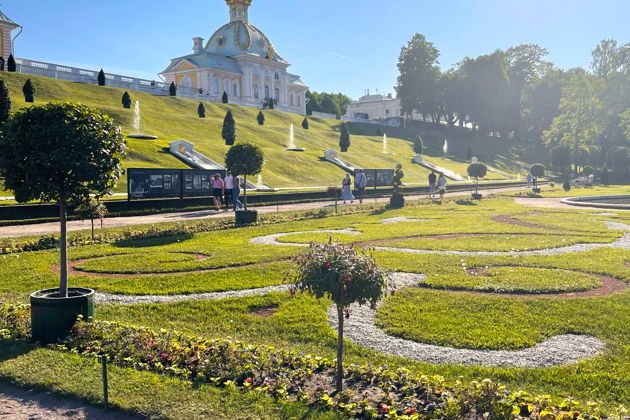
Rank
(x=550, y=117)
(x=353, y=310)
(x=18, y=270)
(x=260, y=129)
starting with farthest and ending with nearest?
(x=550, y=117), (x=260, y=129), (x=18, y=270), (x=353, y=310)

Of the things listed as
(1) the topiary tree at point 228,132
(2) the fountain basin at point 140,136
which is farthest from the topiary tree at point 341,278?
(1) the topiary tree at point 228,132

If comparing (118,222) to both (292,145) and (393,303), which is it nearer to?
(393,303)

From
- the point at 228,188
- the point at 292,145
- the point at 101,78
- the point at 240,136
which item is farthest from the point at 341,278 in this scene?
the point at 101,78

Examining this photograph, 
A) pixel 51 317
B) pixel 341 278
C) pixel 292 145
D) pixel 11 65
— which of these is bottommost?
pixel 51 317

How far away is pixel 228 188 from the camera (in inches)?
941

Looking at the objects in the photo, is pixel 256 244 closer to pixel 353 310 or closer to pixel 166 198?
pixel 353 310

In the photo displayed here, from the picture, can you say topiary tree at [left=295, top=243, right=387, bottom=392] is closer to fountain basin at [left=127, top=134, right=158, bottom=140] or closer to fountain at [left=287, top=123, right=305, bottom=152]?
fountain basin at [left=127, top=134, right=158, bottom=140]

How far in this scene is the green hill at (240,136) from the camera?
114 feet

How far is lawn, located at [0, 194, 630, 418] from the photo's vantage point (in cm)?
555

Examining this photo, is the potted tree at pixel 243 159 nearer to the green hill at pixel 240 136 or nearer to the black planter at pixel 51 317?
the green hill at pixel 240 136

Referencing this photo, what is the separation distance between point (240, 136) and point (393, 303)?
125ft

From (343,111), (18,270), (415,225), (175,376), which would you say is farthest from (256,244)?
(343,111)

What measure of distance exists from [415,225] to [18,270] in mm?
13106

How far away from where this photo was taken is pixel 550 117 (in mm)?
101000
